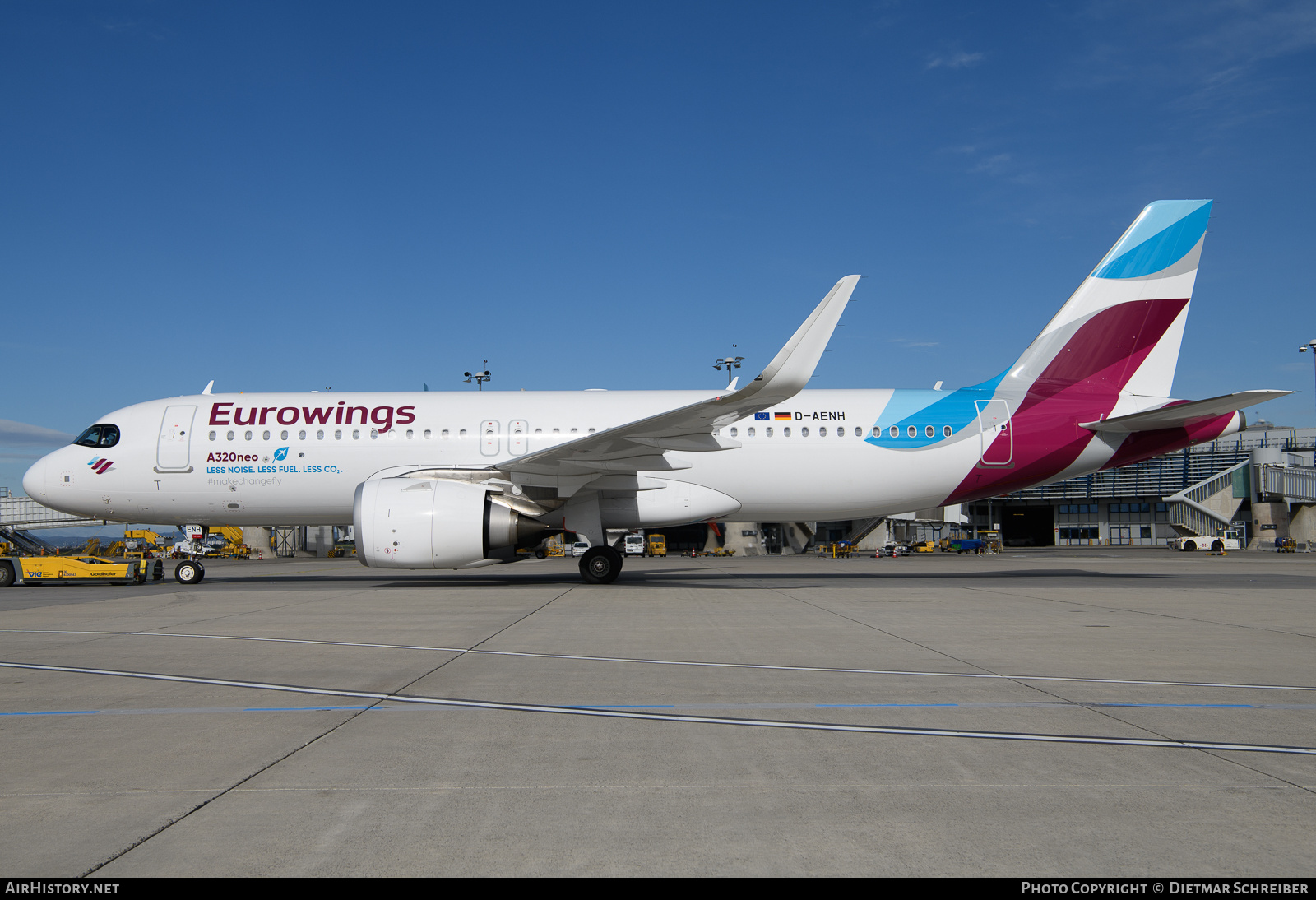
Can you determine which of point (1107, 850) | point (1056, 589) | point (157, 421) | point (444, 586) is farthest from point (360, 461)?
point (1107, 850)

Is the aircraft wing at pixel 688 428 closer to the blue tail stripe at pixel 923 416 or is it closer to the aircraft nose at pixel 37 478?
the blue tail stripe at pixel 923 416

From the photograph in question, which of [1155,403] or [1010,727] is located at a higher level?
[1155,403]

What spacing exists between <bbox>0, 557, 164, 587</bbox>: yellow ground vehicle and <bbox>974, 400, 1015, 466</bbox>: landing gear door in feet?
61.0

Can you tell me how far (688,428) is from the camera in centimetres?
1396

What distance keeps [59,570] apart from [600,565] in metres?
12.3

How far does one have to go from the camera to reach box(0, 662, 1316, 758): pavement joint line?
4199 millimetres

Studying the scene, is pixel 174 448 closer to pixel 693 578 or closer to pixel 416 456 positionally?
pixel 416 456

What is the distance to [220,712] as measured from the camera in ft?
17.0

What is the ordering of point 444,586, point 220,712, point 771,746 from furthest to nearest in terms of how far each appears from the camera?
point 444,586
point 220,712
point 771,746

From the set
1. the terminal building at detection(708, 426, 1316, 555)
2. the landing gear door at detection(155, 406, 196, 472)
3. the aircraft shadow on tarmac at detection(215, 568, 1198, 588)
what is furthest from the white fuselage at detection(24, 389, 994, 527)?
the terminal building at detection(708, 426, 1316, 555)

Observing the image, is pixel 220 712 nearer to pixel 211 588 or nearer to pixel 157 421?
pixel 211 588

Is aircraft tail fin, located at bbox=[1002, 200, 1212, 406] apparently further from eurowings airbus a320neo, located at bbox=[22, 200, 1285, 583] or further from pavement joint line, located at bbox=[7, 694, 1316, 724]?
pavement joint line, located at bbox=[7, 694, 1316, 724]

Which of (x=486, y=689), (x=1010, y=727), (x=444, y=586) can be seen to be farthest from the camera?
(x=444, y=586)
